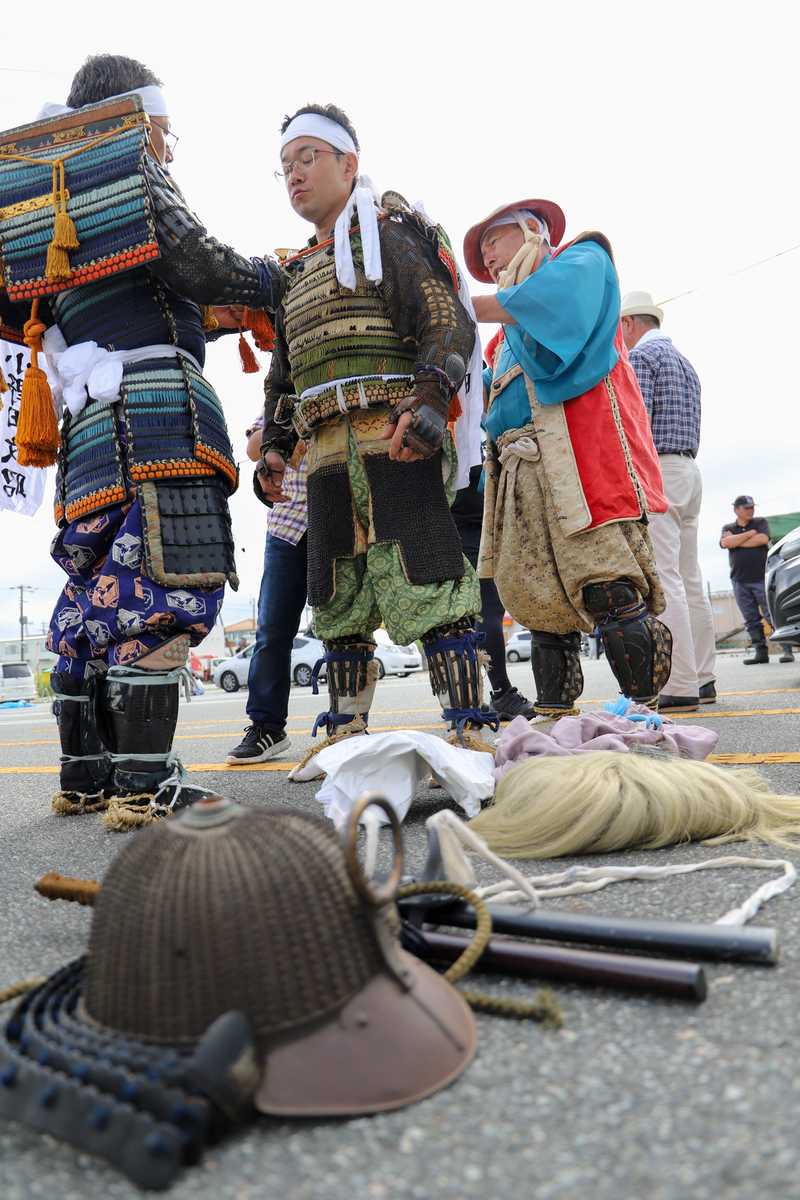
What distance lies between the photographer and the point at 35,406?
8.09ft

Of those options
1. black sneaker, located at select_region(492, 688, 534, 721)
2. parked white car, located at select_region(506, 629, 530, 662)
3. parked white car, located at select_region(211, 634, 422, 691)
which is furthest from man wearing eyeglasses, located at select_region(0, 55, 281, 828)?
parked white car, located at select_region(506, 629, 530, 662)


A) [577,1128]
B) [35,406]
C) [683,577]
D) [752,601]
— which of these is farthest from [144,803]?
[752,601]

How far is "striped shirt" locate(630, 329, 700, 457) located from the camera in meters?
4.82

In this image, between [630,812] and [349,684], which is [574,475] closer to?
[349,684]

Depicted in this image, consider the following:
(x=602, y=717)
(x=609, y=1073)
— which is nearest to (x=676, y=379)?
(x=602, y=717)

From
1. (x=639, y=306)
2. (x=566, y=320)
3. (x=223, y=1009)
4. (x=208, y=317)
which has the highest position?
(x=639, y=306)

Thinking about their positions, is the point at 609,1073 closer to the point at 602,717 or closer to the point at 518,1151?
the point at 518,1151

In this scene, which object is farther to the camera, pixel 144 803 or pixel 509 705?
pixel 509 705

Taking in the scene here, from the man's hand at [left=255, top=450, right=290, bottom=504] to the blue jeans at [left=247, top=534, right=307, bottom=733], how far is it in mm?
570

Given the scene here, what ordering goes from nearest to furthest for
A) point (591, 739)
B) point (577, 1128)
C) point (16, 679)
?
point (577, 1128) < point (591, 739) < point (16, 679)

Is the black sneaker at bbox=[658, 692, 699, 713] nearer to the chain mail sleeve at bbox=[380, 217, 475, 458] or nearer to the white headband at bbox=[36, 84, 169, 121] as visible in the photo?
the chain mail sleeve at bbox=[380, 217, 475, 458]

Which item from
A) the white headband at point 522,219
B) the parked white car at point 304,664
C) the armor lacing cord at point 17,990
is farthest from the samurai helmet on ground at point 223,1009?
the parked white car at point 304,664

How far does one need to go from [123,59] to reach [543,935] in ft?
8.33

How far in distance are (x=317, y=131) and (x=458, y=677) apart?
1.69 m
